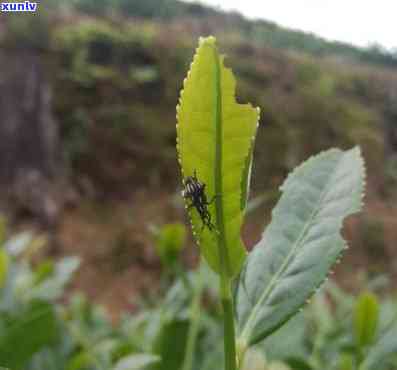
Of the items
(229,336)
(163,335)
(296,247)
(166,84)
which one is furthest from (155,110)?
(229,336)

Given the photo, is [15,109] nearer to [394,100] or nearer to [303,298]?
[394,100]

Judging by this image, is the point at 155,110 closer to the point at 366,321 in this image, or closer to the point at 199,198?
the point at 366,321

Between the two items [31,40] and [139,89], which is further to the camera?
[139,89]

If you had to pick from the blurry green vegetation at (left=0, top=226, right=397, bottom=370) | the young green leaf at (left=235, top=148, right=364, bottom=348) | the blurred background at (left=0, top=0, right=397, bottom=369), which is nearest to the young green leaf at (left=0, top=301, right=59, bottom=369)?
the blurry green vegetation at (left=0, top=226, right=397, bottom=370)

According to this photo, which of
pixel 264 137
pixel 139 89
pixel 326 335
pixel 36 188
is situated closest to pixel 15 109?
pixel 36 188

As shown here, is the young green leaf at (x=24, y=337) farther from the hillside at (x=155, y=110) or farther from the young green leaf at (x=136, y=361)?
the hillside at (x=155, y=110)

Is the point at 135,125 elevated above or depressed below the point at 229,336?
below

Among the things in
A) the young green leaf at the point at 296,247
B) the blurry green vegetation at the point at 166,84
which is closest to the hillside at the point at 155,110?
the blurry green vegetation at the point at 166,84
